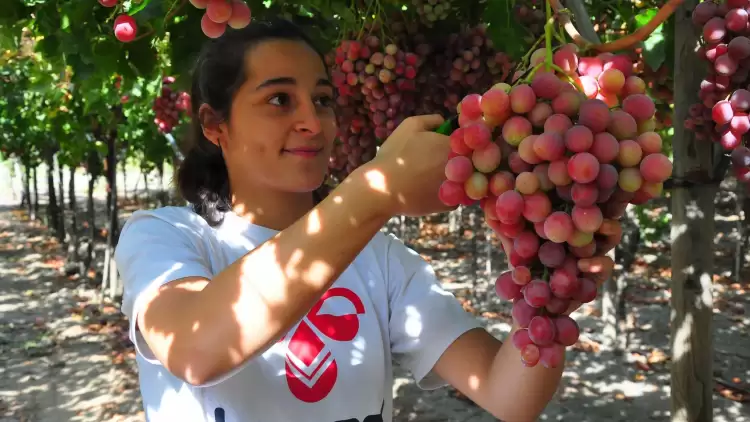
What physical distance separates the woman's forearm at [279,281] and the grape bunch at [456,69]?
1.01 metres

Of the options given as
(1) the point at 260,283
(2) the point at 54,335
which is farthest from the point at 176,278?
(2) the point at 54,335

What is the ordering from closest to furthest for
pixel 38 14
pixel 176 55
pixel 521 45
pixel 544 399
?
pixel 544 399
pixel 521 45
pixel 176 55
pixel 38 14

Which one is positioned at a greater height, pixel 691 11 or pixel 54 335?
pixel 691 11

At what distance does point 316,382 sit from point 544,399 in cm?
48

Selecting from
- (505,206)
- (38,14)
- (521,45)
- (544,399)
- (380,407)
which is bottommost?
(380,407)

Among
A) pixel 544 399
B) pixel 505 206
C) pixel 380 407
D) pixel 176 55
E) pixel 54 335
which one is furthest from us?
pixel 54 335

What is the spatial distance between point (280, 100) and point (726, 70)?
3.37ft

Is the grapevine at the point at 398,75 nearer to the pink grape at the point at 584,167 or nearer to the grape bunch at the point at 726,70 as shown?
the grape bunch at the point at 726,70

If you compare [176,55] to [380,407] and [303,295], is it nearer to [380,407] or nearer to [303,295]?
[380,407]

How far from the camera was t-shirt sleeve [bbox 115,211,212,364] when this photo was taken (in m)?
1.21

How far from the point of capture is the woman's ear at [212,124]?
5.24 ft

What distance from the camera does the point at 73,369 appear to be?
7.25m

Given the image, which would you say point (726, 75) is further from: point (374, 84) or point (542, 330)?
point (542, 330)

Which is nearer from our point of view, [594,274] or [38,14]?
[594,274]
